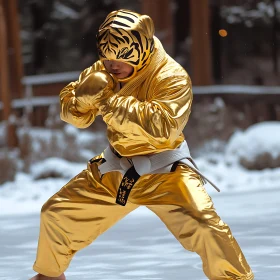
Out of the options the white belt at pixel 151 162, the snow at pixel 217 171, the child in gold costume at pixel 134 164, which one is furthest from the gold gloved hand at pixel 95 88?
the snow at pixel 217 171

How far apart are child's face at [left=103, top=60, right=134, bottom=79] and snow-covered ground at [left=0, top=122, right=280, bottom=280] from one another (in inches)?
40.4

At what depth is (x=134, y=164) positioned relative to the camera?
9.91 feet

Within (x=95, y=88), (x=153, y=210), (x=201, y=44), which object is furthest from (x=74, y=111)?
(x=201, y=44)

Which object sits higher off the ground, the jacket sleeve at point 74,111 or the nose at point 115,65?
the nose at point 115,65

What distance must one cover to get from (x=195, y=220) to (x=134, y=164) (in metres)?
0.34

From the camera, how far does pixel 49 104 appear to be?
8.37 meters

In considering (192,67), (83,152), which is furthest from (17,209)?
(192,67)

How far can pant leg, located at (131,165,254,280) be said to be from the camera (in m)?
2.86

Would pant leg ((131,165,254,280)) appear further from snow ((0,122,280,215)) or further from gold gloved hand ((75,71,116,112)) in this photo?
snow ((0,122,280,215))

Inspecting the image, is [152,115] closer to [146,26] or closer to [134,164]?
[134,164]

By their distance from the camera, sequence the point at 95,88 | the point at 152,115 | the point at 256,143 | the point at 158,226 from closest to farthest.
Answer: the point at 152,115
the point at 95,88
the point at 158,226
the point at 256,143

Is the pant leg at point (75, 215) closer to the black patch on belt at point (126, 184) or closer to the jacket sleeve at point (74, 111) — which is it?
the black patch on belt at point (126, 184)

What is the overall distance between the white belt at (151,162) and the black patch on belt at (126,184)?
22 millimetres

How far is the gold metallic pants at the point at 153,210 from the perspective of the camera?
2865 millimetres
